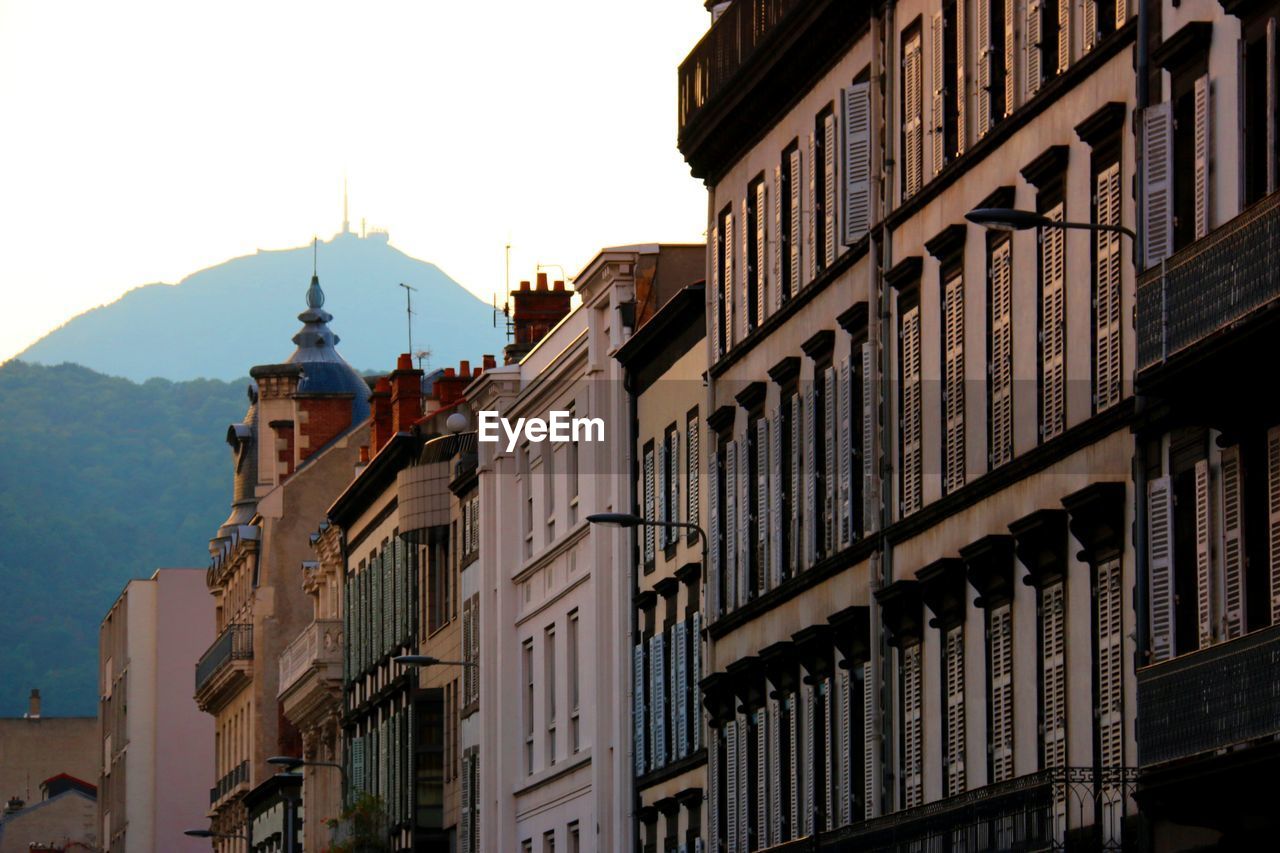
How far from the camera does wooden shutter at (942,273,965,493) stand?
33406 millimetres

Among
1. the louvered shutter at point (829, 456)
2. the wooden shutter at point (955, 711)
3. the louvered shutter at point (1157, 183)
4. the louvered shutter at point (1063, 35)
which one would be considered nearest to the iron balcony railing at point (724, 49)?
the louvered shutter at point (829, 456)

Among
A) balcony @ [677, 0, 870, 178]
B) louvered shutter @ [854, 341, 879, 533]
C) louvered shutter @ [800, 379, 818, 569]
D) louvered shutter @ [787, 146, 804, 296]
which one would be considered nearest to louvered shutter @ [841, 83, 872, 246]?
balcony @ [677, 0, 870, 178]

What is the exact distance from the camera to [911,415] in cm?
3544

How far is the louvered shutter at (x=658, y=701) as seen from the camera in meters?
50.5

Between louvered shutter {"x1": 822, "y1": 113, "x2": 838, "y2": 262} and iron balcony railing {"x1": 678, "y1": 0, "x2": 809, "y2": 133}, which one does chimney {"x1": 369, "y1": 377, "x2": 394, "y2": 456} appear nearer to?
iron balcony railing {"x1": 678, "y1": 0, "x2": 809, "y2": 133}

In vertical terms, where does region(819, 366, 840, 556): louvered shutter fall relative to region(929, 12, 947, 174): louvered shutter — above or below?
below

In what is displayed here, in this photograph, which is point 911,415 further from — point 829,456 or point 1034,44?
point 1034,44

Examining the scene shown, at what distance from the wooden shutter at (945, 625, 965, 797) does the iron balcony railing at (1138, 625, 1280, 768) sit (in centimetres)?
648

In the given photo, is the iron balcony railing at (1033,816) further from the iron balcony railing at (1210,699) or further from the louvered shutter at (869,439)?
the louvered shutter at (869,439)

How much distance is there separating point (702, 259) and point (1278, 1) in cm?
3012

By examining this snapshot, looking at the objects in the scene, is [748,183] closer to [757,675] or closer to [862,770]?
[757,675]

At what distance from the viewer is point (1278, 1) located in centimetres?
2517

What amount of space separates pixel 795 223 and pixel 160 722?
90.6 metres

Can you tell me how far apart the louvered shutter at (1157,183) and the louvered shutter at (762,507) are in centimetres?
1564
